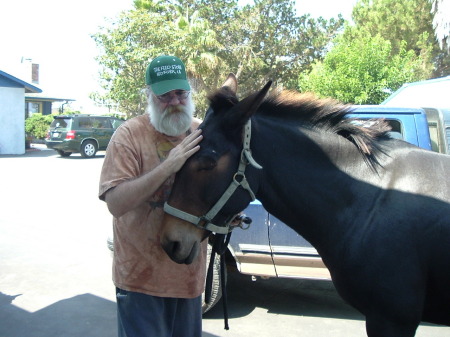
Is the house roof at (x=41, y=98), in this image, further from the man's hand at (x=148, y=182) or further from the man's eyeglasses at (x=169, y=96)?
the man's hand at (x=148, y=182)

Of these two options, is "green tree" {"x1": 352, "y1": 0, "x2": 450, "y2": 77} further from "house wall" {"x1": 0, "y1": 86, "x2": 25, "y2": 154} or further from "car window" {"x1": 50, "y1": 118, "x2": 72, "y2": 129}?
"house wall" {"x1": 0, "y1": 86, "x2": 25, "y2": 154}

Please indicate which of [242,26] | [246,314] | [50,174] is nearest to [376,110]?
[246,314]

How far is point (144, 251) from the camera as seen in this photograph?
227 cm

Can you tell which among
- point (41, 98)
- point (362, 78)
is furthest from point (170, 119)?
point (41, 98)

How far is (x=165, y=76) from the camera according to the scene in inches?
89.0

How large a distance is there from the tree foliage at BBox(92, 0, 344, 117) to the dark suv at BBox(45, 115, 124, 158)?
1384mm

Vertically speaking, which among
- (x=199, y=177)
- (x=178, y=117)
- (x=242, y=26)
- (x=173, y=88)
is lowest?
(x=199, y=177)

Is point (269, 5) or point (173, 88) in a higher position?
point (269, 5)

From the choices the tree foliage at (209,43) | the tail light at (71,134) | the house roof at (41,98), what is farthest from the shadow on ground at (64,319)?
the house roof at (41,98)

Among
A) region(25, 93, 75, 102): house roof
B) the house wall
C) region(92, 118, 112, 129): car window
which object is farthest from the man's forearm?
region(25, 93, 75, 102): house roof

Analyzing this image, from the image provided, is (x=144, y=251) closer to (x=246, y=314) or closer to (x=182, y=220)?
(x=182, y=220)

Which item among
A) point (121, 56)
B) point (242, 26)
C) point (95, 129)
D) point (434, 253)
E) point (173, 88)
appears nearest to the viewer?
point (434, 253)

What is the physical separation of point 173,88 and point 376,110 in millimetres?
2537

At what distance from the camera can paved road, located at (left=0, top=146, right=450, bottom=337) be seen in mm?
4145
